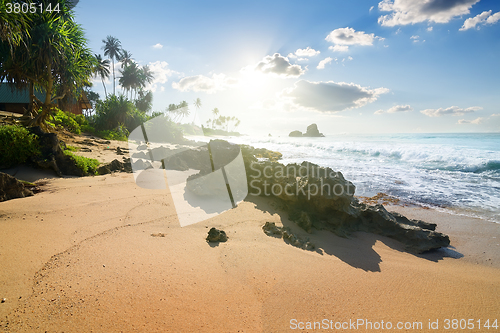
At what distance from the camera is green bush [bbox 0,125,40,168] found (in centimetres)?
561

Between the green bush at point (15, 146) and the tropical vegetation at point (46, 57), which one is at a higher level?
the tropical vegetation at point (46, 57)

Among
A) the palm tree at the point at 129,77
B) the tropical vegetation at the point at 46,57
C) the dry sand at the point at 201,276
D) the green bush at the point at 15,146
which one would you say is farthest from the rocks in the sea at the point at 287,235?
the palm tree at the point at 129,77

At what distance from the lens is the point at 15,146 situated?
571 centimetres

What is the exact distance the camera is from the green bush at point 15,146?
221 inches

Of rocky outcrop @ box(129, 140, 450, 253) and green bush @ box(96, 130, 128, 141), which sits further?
green bush @ box(96, 130, 128, 141)

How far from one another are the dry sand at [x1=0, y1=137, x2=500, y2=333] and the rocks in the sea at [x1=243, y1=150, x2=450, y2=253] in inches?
8.9

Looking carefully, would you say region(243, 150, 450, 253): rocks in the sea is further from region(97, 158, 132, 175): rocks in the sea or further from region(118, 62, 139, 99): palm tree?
region(118, 62, 139, 99): palm tree

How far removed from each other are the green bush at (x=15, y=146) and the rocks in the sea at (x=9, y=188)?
2.60 metres

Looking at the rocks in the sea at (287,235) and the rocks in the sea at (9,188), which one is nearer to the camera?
the rocks in the sea at (287,235)

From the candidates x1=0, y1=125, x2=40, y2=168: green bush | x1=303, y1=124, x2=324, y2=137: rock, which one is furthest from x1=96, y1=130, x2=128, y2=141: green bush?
x1=303, y1=124, x2=324, y2=137: rock

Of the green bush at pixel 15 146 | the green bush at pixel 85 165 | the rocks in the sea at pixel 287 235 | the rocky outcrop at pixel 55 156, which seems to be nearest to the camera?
the rocks in the sea at pixel 287 235

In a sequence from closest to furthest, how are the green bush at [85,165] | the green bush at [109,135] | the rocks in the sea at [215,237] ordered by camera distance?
the rocks in the sea at [215,237] → the green bush at [85,165] → the green bush at [109,135]
